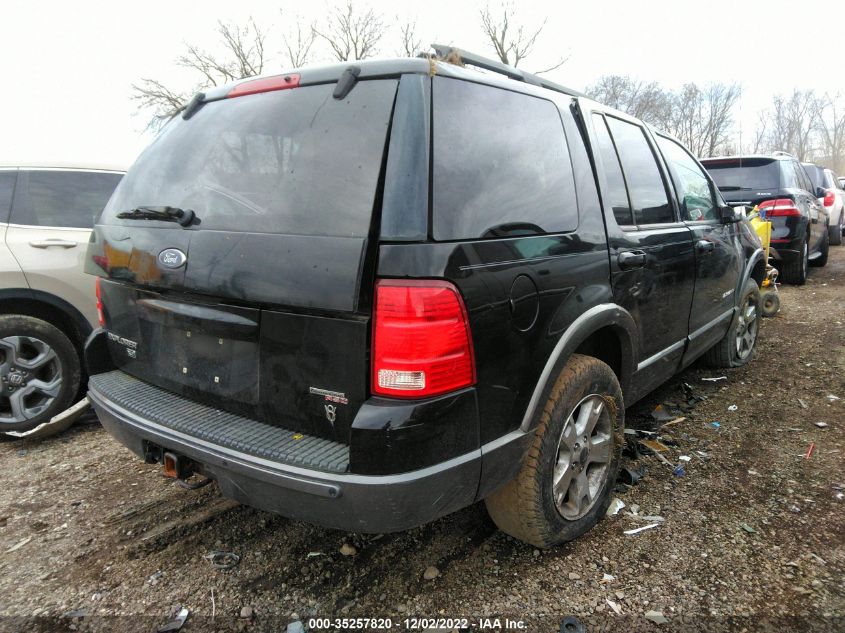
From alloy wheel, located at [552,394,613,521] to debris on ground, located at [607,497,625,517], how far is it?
0.86ft

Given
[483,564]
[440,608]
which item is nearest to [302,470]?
[440,608]

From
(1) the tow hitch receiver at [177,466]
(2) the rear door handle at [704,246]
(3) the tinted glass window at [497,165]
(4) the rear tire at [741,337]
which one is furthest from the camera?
(4) the rear tire at [741,337]

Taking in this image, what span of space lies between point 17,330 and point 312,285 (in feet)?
9.68

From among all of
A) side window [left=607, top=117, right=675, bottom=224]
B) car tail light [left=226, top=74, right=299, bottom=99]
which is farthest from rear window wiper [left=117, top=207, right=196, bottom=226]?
side window [left=607, top=117, right=675, bottom=224]

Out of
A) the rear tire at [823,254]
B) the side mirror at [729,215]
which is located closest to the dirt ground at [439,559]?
the side mirror at [729,215]

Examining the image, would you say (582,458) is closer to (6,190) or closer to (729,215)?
(729,215)

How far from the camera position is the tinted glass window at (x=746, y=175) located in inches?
305

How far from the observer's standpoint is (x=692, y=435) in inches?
142

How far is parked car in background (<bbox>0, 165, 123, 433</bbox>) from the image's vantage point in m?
3.55

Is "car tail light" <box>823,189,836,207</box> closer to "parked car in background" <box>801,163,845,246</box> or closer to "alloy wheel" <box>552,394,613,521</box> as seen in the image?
"parked car in background" <box>801,163,845,246</box>

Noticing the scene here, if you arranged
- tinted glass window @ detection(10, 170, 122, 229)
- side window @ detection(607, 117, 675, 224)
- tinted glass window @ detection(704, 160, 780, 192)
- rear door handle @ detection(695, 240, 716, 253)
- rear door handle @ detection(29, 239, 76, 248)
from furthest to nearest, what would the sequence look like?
1. tinted glass window @ detection(704, 160, 780, 192)
2. tinted glass window @ detection(10, 170, 122, 229)
3. rear door handle @ detection(29, 239, 76, 248)
4. rear door handle @ detection(695, 240, 716, 253)
5. side window @ detection(607, 117, 675, 224)

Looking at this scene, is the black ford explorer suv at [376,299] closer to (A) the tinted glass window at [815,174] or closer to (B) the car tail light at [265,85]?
(B) the car tail light at [265,85]

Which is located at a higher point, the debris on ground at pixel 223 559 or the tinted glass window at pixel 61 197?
the tinted glass window at pixel 61 197

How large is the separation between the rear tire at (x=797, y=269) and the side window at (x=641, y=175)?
646 cm
